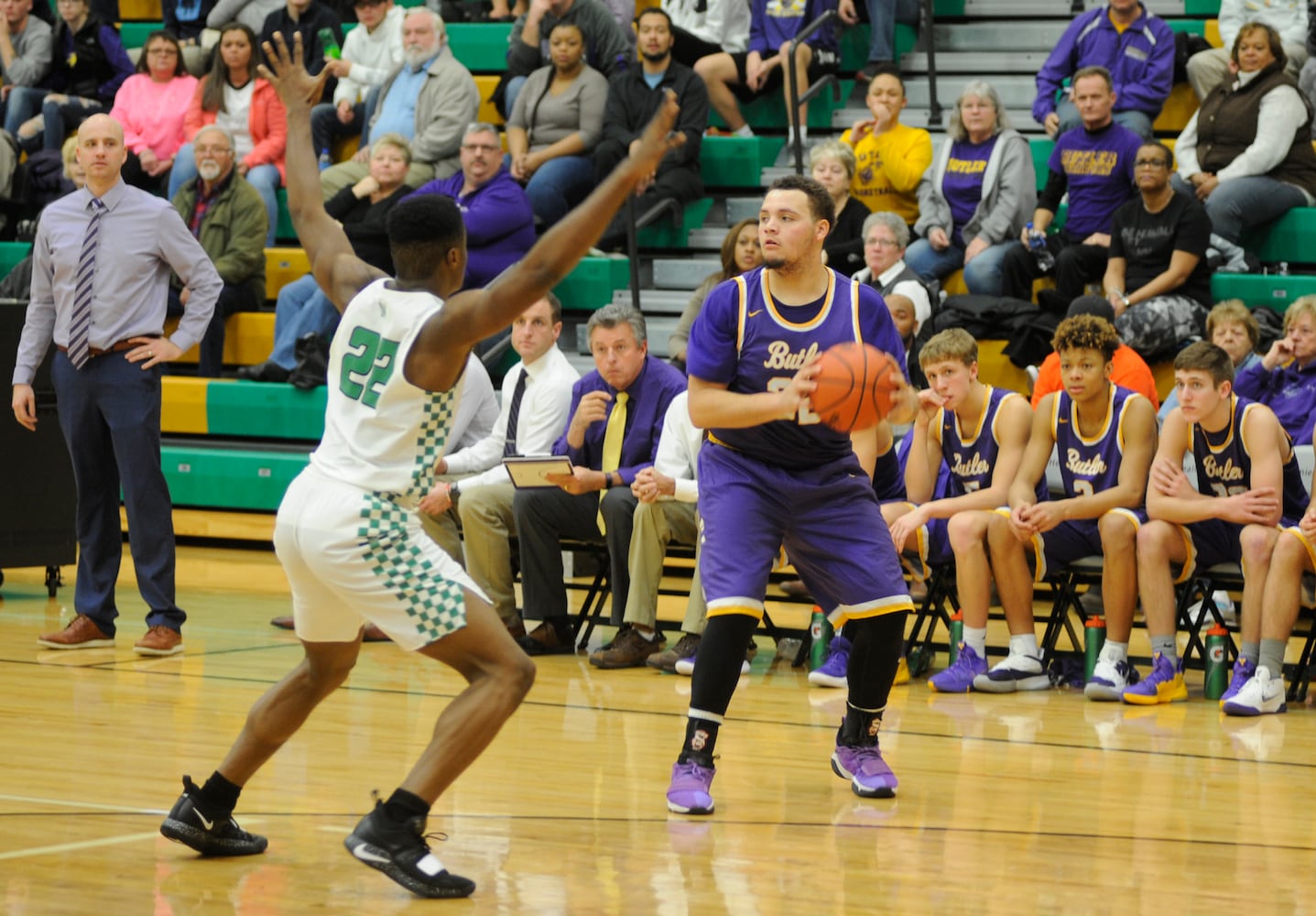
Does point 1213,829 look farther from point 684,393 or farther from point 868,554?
point 684,393

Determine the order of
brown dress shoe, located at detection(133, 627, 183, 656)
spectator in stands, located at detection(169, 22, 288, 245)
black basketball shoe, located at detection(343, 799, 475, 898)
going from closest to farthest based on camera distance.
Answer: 1. black basketball shoe, located at detection(343, 799, 475, 898)
2. brown dress shoe, located at detection(133, 627, 183, 656)
3. spectator in stands, located at detection(169, 22, 288, 245)

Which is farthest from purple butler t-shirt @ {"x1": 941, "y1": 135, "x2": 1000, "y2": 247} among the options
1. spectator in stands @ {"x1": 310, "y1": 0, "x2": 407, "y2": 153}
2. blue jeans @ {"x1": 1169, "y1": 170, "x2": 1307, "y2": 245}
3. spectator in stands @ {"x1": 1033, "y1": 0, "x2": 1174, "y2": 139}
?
spectator in stands @ {"x1": 310, "y1": 0, "x2": 407, "y2": 153}

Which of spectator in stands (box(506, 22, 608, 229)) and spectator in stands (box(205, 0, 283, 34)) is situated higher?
spectator in stands (box(205, 0, 283, 34))

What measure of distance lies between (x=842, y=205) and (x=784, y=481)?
192 inches

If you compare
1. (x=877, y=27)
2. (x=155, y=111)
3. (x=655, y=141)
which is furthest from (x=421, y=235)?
(x=155, y=111)

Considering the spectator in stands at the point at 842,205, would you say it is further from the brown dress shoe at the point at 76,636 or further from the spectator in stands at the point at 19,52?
the spectator in stands at the point at 19,52

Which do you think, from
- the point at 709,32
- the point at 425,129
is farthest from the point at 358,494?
the point at 709,32

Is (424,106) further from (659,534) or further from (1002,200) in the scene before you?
(659,534)

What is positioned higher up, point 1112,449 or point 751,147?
point 751,147

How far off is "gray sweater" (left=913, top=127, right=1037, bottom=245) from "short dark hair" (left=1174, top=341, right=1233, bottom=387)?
9.84ft

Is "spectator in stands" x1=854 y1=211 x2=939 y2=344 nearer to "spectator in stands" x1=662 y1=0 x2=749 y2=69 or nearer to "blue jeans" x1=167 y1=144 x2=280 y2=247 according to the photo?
"spectator in stands" x1=662 y1=0 x2=749 y2=69

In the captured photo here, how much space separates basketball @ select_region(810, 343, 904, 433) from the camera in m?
4.73

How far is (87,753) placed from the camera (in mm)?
5543

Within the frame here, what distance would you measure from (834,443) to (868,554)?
35 centimetres
